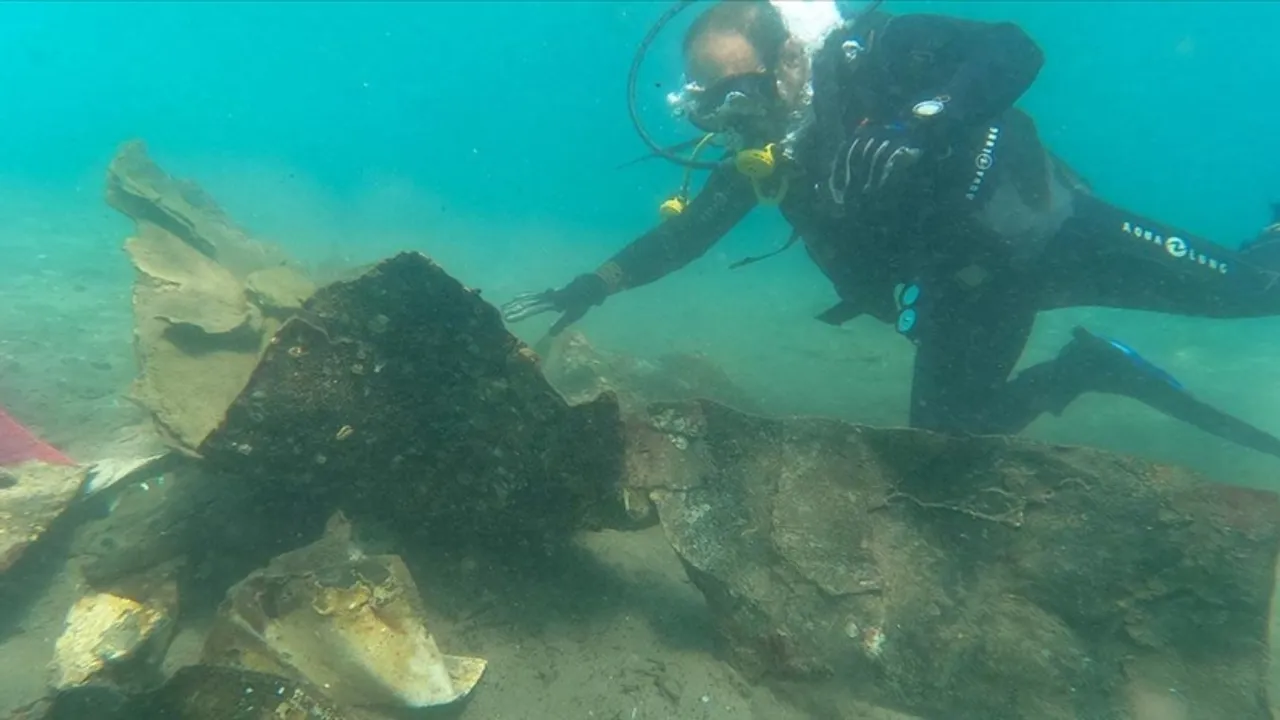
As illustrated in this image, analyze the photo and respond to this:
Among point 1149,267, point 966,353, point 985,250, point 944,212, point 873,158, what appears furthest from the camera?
point 966,353

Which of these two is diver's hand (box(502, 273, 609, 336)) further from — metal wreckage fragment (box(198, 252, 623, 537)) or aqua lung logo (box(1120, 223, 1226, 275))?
aqua lung logo (box(1120, 223, 1226, 275))

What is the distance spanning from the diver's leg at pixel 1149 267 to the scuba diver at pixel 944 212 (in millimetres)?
13

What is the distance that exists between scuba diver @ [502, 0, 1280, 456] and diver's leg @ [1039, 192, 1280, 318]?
13 millimetres

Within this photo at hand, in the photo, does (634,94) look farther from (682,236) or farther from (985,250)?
(985,250)

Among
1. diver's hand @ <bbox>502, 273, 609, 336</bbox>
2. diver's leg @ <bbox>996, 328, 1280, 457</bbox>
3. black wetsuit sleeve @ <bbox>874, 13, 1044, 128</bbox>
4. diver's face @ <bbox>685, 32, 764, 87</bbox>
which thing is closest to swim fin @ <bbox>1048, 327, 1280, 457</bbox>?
diver's leg @ <bbox>996, 328, 1280, 457</bbox>

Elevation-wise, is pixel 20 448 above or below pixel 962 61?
below

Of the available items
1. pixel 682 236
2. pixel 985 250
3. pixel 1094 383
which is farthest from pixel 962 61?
pixel 1094 383

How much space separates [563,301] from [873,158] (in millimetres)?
2798

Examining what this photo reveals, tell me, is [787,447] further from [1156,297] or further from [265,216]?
[265,216]

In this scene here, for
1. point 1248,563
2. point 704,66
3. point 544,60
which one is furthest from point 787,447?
point 544,60

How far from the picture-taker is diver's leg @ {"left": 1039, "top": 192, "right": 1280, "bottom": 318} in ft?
17.2

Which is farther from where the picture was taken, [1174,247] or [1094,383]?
[1094,383]

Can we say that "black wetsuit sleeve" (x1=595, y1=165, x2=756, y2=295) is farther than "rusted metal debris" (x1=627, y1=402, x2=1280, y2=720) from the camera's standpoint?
Yes

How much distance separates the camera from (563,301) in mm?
6000
